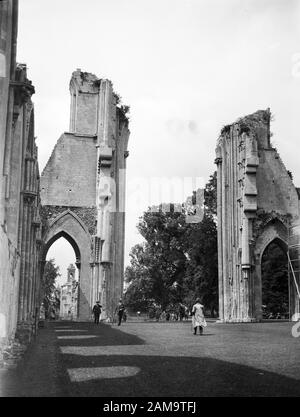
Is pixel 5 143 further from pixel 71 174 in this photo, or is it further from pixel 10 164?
pixel 71 174

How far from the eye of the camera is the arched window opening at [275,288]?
40.7 m

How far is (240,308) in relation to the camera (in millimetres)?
30031

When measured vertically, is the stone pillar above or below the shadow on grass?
above

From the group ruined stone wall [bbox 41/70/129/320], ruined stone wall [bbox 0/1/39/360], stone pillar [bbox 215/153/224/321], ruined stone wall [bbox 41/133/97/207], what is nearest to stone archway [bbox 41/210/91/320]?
ruined stone wall [bbox 41/70/129/320]

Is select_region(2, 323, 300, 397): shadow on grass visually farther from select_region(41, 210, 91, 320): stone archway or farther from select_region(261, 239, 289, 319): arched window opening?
select_region(261, 239, 289, 319): arched window opening

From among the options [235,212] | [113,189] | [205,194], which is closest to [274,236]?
[235,212]

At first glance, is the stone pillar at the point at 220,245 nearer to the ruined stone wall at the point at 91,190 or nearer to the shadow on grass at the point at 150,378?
the ruined stone wall at the point at 91,190

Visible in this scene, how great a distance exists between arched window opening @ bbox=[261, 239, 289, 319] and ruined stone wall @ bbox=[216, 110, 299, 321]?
8.74 meters

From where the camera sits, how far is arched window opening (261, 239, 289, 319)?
134ft

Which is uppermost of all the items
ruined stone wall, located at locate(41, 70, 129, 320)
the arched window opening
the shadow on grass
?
ruined stone wall, located at locate(41, 70, 129, 320)

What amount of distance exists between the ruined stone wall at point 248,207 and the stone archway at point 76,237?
24.7 ft

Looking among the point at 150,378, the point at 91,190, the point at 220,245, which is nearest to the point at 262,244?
the point at 220,245

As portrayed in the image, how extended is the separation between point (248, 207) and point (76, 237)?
9141 millimetres

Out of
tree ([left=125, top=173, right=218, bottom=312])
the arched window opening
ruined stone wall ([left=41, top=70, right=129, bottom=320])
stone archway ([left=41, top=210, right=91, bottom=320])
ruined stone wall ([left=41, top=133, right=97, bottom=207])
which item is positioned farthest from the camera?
tree ([left=125, top=173, right=218, bottom=312])
